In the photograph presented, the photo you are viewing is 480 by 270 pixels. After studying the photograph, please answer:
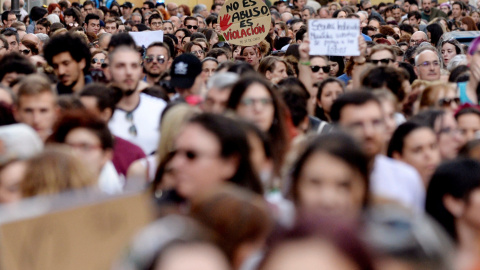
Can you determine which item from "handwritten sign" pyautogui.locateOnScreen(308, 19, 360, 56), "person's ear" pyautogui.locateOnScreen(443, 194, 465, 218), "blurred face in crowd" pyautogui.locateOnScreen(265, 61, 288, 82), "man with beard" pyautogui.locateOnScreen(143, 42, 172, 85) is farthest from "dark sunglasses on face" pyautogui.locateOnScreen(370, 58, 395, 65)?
"person's ear" pyautogui.locateOnScreen(443, 194, 465, 218)

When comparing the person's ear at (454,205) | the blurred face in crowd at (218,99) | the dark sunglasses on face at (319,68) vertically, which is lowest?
the dark sunglasses on face at (319,68)

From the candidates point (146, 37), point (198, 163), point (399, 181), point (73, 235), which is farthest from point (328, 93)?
point (73, 235)

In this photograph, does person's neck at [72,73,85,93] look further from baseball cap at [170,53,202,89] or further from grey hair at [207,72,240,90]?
grey hair at [207,72,240,90]

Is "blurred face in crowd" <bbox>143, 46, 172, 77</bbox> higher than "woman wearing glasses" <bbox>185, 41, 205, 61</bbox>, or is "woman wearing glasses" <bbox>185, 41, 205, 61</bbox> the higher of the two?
"blurred face in crowd" <bbox>143, 46, 172, 77</bbox>

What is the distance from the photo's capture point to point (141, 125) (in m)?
6.36

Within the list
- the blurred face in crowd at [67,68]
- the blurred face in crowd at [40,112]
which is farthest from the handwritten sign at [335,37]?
the blurred face in crowd at [40,112]

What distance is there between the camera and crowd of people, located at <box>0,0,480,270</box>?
1.91 metres

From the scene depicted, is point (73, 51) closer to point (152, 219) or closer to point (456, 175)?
point (456, 175)

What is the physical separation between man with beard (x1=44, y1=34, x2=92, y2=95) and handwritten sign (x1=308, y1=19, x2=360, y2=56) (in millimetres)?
2227

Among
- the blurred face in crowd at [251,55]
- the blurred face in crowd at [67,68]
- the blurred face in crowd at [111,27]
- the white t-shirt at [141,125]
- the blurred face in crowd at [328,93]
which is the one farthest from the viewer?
the blurred face in crowd at [111,27]

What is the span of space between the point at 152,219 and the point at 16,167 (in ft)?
3.79

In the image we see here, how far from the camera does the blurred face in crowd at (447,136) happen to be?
5.50 metres

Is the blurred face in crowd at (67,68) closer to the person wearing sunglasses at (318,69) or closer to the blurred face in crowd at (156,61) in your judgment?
the blurred face in crowd at (156,61)

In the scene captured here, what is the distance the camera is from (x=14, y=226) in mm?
2398
